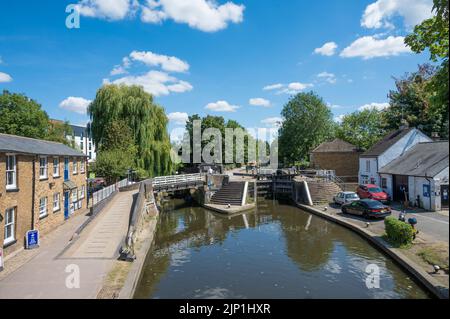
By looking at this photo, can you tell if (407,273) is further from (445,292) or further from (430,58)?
(430,58)

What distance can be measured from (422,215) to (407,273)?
10765mm

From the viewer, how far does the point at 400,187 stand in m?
27.7

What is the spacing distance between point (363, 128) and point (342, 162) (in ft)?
46.4

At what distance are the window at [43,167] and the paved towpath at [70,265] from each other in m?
3.64

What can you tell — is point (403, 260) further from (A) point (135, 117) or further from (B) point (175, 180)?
(A) point (135, 117)

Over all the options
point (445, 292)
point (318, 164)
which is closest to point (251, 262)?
point (445, 292)

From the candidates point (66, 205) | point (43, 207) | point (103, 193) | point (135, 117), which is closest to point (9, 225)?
point (43, 207)

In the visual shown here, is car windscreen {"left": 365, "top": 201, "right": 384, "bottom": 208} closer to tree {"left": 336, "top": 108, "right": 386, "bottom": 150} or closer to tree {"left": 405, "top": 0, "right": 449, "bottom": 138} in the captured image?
tree {"left": 405, "top": 0, "right": 449, "bottom": 138}

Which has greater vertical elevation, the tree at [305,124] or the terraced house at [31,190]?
the tree at [305,124]

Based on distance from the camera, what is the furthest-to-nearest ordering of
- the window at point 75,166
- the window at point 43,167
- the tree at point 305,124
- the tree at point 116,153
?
1. the tree at point 305,124
2. the tree at point 116,153
3. the window at point 75,166
4. the window at point 43,167

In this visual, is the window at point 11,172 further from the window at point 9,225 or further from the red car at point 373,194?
the red car at point 373,194

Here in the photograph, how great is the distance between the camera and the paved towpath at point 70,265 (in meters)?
10.2

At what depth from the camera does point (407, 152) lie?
102ft

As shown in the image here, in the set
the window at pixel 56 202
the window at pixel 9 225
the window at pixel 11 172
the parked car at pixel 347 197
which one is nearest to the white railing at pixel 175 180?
the window at pixel 56 202
